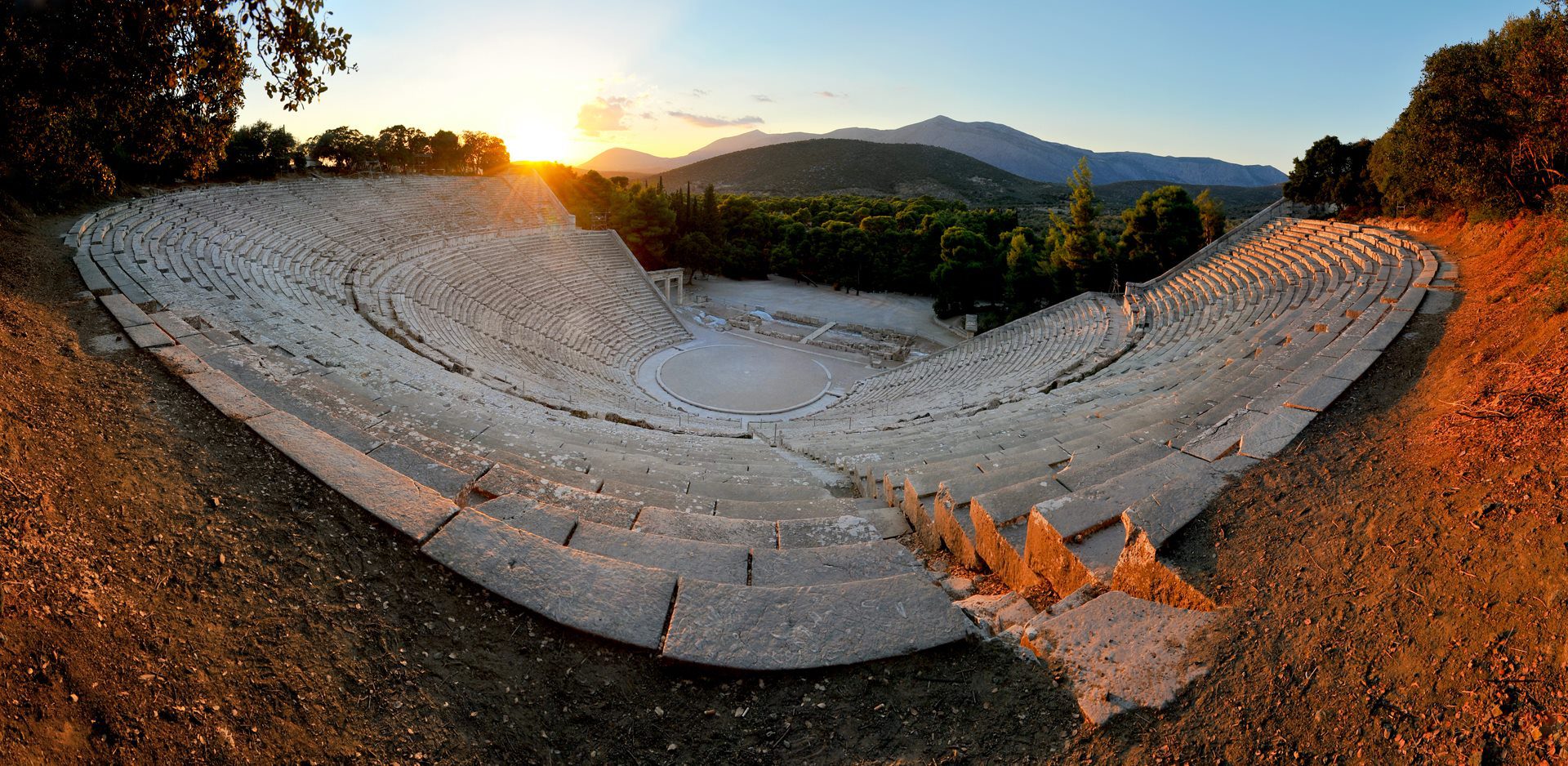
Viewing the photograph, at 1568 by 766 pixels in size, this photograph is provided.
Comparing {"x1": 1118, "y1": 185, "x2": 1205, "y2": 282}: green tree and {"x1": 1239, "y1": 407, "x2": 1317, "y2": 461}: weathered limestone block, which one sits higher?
{"x1": 1118, "y1": 185, "x2": 1205, "y2": 282}: green tree

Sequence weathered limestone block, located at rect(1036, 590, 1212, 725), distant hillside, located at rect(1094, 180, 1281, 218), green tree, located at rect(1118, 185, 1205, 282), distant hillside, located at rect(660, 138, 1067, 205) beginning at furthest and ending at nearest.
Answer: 1. distant hillside, located at rect(660, 138, 1067, 205)
2. distant hillside, located at rect(1094, 180, 1281, 218)
3. green tree, located at rect(1118, 185, 1205, 282)
4. weathered limestone block, located at rect(1036, 590, 1212, 725)

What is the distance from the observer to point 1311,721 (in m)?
2.59

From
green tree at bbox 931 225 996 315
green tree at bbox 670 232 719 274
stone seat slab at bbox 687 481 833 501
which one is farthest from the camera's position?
green tree at bbox 670 232 719 274

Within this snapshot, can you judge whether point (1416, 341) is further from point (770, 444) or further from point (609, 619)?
point (609, 619)

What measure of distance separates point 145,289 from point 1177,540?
1288 centimetres

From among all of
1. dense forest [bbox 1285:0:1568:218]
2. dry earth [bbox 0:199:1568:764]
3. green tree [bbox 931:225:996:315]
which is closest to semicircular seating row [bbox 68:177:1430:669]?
dry earth [bbox 0:199:1568:764]

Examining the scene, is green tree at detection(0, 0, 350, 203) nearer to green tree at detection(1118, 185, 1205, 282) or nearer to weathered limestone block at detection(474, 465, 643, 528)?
weathered limestone block at detection(474, 465, 643, 528)

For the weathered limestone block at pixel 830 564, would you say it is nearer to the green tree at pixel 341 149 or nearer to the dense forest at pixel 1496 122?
the dense forest at pixel 1496 122

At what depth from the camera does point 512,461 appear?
638 cm

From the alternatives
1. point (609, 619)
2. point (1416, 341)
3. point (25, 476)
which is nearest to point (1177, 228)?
point (1416, 341)

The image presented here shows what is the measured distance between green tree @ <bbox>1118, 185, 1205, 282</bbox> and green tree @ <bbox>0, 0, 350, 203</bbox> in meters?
27.0

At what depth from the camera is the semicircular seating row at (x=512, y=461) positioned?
10.9 feet

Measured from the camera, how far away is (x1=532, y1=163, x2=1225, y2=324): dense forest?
26.2 meters

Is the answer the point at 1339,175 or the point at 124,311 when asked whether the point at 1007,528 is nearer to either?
the point at 124,311
